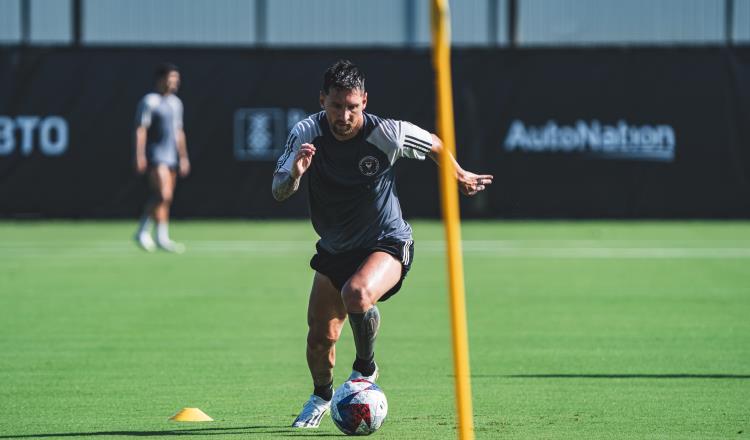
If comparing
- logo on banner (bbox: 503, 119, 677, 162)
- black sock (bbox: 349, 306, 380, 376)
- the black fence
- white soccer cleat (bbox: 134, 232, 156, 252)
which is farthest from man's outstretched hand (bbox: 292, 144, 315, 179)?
logo on banner (bbox: 503, 119, 677, 162)

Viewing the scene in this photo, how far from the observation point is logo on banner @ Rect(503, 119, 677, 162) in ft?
79.7

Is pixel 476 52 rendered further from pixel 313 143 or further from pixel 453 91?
pixel 313 143

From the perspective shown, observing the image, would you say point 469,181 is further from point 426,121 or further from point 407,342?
point 426,121

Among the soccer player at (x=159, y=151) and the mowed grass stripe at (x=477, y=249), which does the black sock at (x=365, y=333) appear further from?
the soccer player at (x=159, y=151)

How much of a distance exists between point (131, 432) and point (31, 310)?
19.4 ft

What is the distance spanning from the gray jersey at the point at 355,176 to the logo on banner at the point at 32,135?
700 inches

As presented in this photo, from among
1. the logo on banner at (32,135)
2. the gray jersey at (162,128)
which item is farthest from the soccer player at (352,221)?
the logo on banner at (32,135)

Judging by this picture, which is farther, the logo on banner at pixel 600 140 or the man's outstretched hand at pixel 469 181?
the logo on banner at pixel 600 140

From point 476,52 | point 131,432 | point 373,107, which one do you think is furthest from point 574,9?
point 131,432

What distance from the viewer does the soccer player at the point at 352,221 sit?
720 centimetres

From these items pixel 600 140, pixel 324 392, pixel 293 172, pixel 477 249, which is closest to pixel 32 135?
pixel 477 249

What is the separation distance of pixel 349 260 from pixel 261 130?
17371 mm

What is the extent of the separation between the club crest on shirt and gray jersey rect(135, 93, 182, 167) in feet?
40.8

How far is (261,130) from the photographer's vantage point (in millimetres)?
24484
